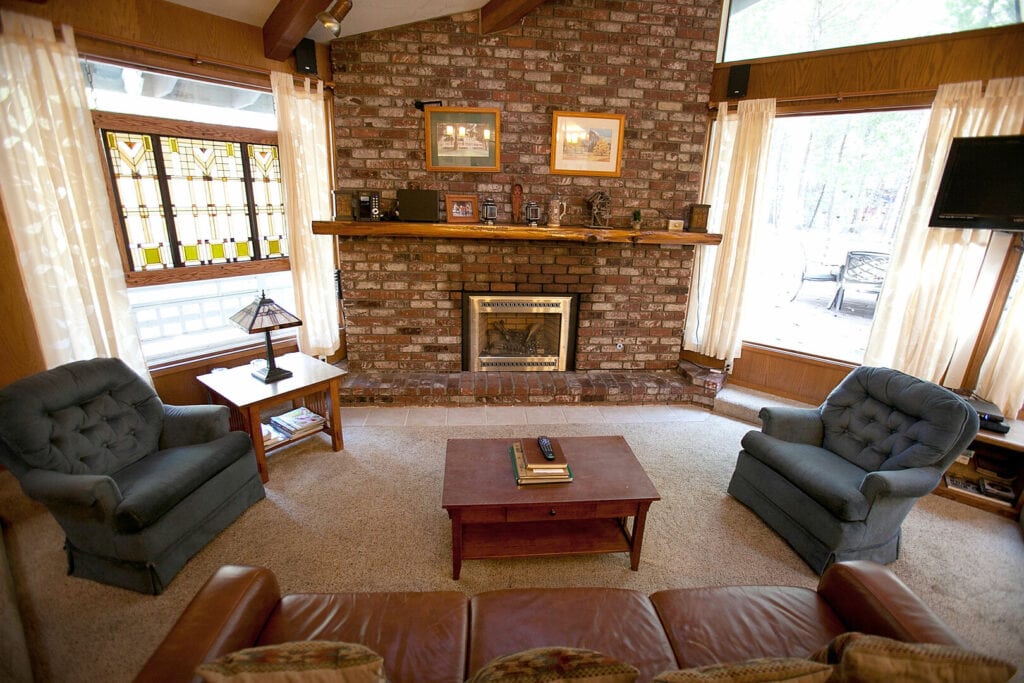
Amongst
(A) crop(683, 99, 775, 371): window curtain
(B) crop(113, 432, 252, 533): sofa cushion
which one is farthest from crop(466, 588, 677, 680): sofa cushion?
(A) crop(683, 99, 775, 371): window curtain

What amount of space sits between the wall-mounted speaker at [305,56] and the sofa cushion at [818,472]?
13.2 feet

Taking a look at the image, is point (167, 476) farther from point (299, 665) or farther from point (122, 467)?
point (299, 665)

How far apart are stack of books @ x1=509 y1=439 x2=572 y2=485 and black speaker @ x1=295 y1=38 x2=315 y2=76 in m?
3.26

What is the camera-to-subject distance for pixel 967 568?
7.84 ft

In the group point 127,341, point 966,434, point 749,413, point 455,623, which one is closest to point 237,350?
point 127,341

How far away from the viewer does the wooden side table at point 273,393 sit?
8.93 feet

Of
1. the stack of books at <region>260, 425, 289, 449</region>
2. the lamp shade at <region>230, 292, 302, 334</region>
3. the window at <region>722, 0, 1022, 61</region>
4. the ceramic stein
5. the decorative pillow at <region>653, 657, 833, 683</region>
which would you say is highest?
the window at <region>722, 0, 1022, 61</region>

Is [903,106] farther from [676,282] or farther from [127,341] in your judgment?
[127,341]

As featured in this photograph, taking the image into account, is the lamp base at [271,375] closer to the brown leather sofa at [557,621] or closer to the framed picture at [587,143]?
the brown leather sofa at [557,621]

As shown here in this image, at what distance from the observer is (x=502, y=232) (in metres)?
3.71

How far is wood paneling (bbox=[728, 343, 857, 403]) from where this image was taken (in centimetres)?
388

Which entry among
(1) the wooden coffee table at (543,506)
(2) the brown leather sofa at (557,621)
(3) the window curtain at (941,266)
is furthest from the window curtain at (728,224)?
(2) the brown leather sofa at (557,621)

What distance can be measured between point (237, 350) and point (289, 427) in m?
1.04

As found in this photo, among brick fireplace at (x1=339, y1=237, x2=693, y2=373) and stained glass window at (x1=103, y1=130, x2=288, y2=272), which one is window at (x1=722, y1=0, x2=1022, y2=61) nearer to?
brick fireplace at (x1=339, y1=237, x2=693, y2=373)
